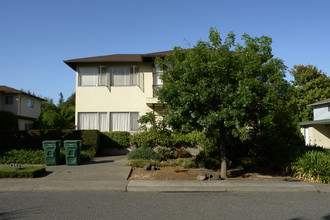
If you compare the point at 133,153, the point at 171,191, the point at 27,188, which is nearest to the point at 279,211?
the point at 171,191

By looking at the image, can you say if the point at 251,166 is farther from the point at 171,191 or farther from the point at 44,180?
the point at 44,180

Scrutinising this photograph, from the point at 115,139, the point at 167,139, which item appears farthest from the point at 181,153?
the point at 115,139

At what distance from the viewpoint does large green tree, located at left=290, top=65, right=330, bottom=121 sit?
38.2 metres

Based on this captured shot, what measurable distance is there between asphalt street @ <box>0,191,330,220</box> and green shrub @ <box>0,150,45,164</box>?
555 cm

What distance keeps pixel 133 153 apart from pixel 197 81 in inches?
248

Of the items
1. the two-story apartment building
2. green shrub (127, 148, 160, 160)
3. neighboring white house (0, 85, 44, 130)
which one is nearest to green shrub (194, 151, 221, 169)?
green shrub (127, 148, 160, 160)

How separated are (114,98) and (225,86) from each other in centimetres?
1148

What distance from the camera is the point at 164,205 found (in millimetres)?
7746

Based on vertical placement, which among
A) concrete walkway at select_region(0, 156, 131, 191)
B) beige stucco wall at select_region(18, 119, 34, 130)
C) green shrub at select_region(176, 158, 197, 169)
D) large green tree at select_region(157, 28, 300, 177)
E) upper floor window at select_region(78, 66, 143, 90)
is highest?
upper floor window at select_region(78, 66, 143, 90)

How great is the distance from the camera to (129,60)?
20.1 metres

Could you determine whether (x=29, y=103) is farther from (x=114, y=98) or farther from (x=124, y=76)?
(x=124, y=76)

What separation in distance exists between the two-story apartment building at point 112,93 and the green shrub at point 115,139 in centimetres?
117

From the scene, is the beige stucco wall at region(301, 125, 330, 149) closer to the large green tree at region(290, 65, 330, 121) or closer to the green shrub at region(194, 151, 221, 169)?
the large green tree at region(290, 65, 330, 121)

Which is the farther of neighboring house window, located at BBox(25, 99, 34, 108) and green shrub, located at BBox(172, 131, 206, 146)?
neighboring house window, located at BBox(25, 99, 34, 108)
